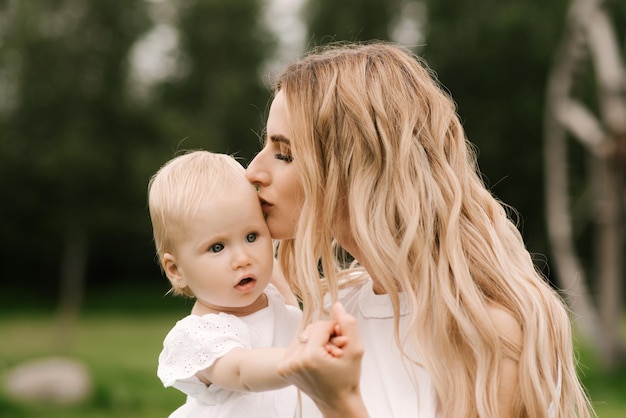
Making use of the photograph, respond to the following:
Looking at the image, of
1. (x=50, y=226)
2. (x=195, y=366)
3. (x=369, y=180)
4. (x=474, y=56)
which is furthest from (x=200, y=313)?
(x=50, y=226)

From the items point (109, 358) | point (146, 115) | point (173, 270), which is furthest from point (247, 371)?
point (146, 115)

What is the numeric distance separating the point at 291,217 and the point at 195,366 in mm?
549

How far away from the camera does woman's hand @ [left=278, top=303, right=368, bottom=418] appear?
1895 millimetres

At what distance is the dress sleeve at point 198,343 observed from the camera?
2316 millimetres

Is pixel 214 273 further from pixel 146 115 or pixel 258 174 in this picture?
pixel 146 115

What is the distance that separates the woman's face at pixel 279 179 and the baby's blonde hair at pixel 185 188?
53mm

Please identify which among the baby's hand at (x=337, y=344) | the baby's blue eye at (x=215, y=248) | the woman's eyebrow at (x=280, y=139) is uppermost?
the woman's eyebrow at (x=280, y=139)

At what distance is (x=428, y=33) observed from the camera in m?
22.7

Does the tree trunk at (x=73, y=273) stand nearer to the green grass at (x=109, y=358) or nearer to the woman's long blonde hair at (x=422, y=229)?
the green grass at (x=109, y=358)

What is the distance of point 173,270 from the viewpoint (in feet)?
8.46

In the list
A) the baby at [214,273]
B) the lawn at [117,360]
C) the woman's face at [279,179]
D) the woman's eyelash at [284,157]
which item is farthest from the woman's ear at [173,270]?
the lawn at [117,360]

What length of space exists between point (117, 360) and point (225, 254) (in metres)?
11.4

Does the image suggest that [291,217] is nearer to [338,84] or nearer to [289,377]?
[338,84]

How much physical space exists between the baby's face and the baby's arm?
0.21 m
